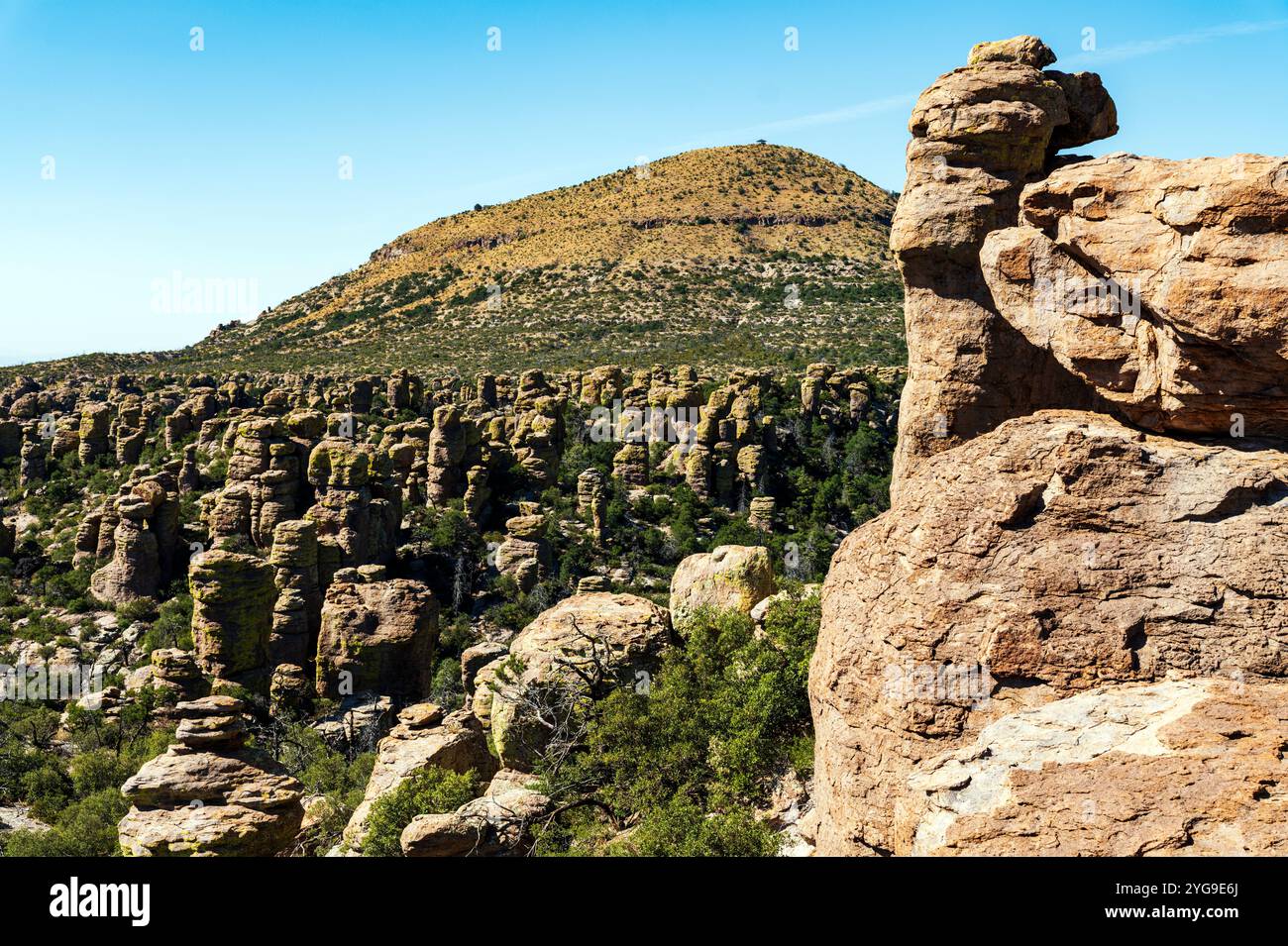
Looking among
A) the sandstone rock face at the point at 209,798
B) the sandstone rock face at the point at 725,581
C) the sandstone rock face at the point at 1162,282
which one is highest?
the sandstone rock face at the point at 1162,282

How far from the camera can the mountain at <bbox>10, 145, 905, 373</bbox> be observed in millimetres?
103938

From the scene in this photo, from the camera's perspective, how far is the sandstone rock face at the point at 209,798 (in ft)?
41.1

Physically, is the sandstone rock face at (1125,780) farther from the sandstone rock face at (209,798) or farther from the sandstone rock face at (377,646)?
the sandstone rock face at (377,646)

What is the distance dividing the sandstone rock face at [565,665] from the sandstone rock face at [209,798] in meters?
3.92

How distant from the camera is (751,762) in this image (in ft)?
46.6

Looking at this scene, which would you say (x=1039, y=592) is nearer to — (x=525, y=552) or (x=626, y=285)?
(x=525, y=552)

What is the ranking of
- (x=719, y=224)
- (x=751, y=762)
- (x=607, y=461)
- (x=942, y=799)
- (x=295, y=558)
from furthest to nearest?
1. (x=719, y=224)
2. (x=607, y=461)
3. (x=295, y=558)
4. (x=751, y=762)
5. (x=942, y=799)

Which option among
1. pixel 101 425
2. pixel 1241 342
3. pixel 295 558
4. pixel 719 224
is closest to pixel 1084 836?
pixel 1241 342

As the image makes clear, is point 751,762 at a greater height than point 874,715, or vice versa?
point 874,715

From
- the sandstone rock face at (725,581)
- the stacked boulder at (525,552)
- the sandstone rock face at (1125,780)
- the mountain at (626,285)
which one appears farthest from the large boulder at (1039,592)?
the mountain at (626,285)

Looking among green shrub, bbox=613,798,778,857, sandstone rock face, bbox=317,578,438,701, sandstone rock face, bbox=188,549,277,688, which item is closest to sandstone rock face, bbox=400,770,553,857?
green shrub, bbox=613,798,778,857
